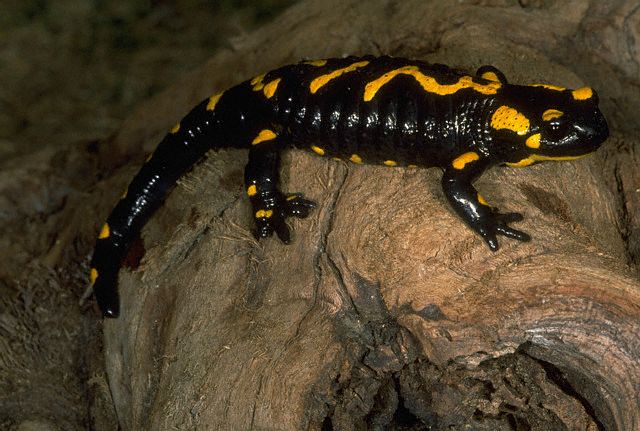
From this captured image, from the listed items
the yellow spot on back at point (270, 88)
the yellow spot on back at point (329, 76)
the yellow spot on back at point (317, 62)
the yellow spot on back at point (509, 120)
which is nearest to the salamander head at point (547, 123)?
the yellow spot on back at point (509, 120)

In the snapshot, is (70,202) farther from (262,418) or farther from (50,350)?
(262,418)

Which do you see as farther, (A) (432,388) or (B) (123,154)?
(B) (123,154)

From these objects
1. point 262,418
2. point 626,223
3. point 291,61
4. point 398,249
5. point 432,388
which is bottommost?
point 626,223

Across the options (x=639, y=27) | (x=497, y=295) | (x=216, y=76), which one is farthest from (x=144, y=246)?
(x=639, y=27)

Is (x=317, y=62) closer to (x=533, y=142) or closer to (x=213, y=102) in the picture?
(x=213, y=102)

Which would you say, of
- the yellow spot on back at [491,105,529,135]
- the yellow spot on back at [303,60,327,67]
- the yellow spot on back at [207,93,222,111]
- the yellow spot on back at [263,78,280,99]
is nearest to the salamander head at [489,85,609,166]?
the yellow spot on back at [491,105,529,135]

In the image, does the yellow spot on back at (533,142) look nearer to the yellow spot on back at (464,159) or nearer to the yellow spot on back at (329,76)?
the yellow spot on back at (464,159)
